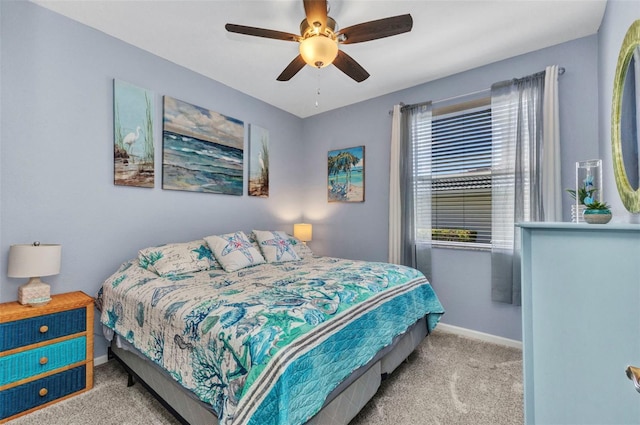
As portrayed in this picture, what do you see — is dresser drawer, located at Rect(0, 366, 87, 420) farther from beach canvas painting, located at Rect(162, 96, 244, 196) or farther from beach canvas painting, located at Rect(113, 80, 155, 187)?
beach canvas painting, located at Rect(162, 96, 244, 196)

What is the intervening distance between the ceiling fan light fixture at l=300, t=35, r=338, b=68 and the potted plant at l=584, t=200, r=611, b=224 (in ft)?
5.29

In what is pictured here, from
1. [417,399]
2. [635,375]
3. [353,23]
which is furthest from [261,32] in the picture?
[417,399]

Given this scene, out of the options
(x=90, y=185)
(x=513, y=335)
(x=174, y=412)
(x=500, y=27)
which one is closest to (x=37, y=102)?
(x=90, y=185)

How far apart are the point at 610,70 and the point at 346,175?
8.53 ft

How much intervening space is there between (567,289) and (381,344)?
116cm

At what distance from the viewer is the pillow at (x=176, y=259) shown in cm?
225

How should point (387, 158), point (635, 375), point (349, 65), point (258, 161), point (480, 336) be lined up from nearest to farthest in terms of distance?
1. point (635, 375)
2. point (349, 65)
3. point (480, 336)
4. point (387, 158)
5. point (258, 161)

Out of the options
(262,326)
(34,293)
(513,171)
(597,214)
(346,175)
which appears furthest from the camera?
(346,175)

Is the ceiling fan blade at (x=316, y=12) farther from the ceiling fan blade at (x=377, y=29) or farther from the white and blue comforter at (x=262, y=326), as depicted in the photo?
the white and blue comforter at (x=262, y=326)

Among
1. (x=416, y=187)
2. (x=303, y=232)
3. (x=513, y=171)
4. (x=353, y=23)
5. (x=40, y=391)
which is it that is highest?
(x=353, y=23)

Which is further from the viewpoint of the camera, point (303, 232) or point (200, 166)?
point (303, 232)

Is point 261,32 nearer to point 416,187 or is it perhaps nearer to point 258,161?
point 258,161

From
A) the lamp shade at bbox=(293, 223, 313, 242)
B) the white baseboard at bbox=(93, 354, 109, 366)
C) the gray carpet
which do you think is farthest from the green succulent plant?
the white baseboard at bbox=(93, 354, 109, 366)

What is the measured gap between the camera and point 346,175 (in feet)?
12.7
